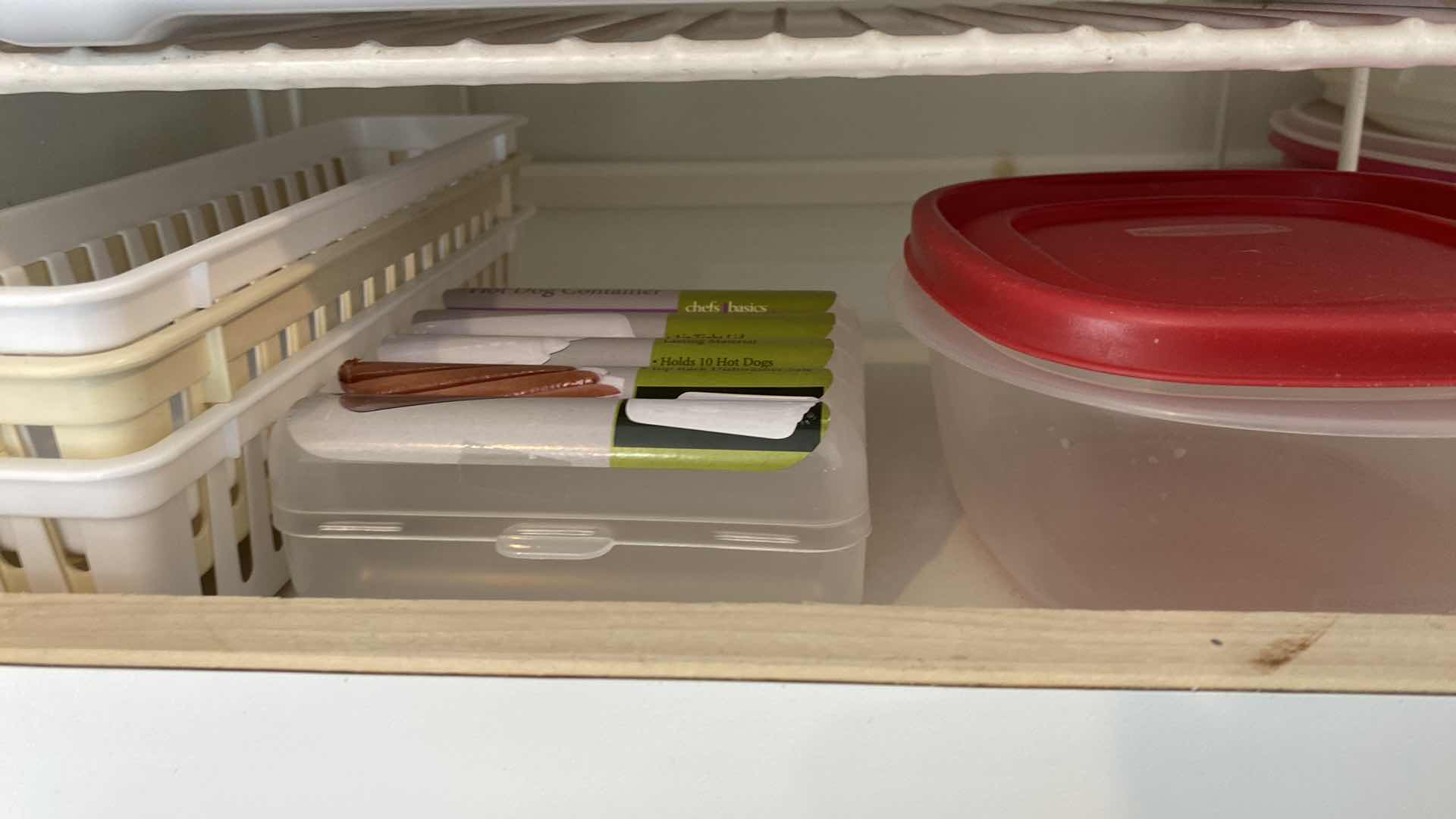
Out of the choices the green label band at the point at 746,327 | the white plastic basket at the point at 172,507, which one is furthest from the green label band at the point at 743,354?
the white plastic basket at the point at 172,507

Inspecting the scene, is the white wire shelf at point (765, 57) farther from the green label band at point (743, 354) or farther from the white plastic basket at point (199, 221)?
the green label band at point (743, 354)

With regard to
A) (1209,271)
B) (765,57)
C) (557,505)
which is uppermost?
(765,57)

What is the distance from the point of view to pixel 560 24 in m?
0.82

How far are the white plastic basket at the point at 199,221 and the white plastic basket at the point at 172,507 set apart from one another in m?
0.06

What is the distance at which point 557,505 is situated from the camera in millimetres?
627

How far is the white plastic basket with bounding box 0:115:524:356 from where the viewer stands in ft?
1.62

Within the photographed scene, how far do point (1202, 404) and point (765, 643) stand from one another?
24 cm

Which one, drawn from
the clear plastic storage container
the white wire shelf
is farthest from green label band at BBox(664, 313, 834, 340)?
the white wire shelf

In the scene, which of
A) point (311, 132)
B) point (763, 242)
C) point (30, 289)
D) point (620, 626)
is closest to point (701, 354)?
point (620, 626)

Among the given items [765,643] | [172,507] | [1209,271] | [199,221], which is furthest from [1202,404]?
[199,221]

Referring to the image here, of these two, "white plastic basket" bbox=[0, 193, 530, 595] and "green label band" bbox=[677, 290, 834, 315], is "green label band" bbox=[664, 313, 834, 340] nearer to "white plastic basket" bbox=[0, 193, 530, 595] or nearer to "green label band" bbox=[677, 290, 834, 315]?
"green label band" bbox=[677, 290, 834, 315]

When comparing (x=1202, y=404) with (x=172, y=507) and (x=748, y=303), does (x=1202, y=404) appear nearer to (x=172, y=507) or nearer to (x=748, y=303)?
(x=748, y=303)

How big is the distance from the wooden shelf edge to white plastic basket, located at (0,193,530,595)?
46 millimetres

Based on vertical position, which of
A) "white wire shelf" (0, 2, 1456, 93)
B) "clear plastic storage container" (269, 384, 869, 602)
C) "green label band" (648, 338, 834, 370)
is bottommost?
"clear plastic storage container" (269, 384, 869, 602)
